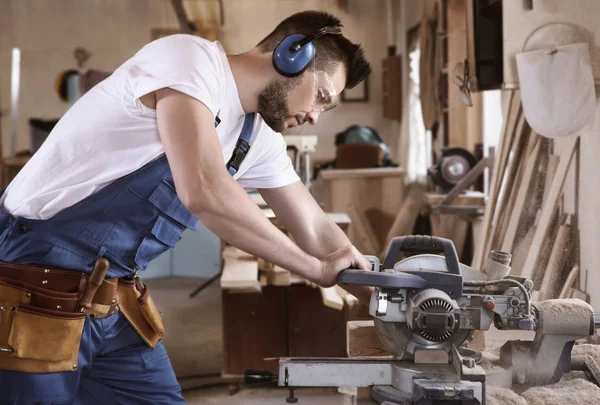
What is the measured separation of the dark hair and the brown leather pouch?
2.65 feet

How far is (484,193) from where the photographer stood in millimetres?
4887

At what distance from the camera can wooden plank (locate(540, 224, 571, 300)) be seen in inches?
98.7

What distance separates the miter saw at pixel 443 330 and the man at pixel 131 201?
5.2 inches

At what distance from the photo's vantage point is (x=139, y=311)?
1.95 m

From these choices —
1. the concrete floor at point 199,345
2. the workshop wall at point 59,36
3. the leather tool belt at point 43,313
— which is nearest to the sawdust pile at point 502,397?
the leather tool belt at point 43,313

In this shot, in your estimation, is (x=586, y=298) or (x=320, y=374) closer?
(x=320, y=374)

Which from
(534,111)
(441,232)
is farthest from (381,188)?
(534,111)

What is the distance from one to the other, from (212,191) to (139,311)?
0.58 m

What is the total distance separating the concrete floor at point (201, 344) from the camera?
167 inches

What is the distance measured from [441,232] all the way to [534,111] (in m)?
2.82

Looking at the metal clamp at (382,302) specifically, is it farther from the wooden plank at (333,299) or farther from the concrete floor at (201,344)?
the wooden plank at (333,299)

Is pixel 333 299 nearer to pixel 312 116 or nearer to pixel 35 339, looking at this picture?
pixel 312 116

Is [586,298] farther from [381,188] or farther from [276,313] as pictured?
[381,188]

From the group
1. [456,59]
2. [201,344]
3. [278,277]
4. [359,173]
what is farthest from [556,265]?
[359,173]
